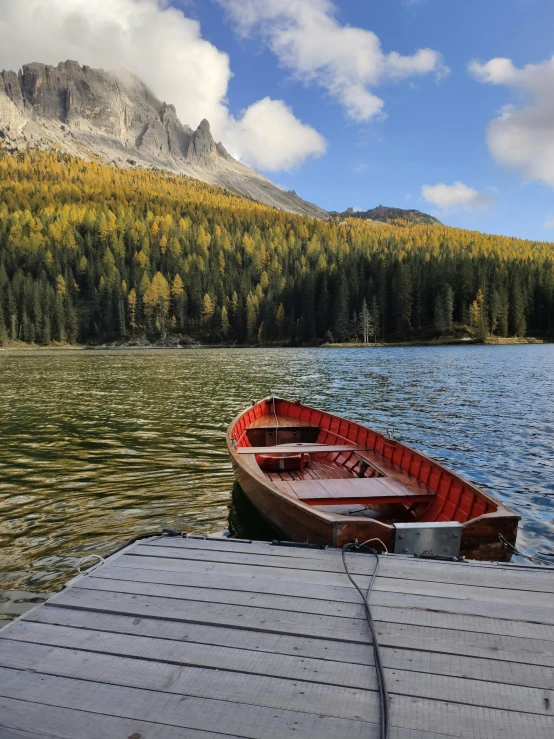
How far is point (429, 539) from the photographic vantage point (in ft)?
24.0

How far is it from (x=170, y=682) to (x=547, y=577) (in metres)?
4.62

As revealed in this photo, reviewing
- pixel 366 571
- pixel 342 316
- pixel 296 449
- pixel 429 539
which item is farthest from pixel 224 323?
pixel 366 571

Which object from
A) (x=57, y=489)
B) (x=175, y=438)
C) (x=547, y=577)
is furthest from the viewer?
(x=175, y=438)

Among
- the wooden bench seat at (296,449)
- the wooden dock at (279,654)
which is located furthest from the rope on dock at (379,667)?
the wooden bench seat at (296,449)

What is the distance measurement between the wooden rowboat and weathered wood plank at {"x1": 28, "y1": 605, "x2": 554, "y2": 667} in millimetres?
2662

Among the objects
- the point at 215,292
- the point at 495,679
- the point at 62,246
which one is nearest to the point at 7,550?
the point at 495,679

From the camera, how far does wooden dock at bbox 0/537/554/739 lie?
134 inches

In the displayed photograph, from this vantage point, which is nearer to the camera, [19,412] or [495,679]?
[495,679]

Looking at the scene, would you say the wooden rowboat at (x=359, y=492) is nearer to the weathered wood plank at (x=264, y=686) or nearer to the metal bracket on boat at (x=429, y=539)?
the metal bracket on boat at (x=429, y=539)

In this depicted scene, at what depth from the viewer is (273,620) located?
4.82 meters

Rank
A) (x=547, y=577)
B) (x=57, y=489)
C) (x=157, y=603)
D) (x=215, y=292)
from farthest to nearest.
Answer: (x=215, y=292)
(x=57, y=489)
(x=547, y=577)
(x=157, y=603)

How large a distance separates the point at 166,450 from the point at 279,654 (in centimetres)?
1461

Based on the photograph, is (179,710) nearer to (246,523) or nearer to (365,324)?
(246,523)

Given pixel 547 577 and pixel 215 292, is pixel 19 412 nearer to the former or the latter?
pixel 547 577
